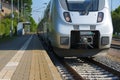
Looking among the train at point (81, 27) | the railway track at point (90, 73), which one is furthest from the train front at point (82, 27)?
the railway track at point (90, 73)

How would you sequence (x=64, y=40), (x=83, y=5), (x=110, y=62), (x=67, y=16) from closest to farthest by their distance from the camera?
(x=64, y=40) < (x=67, y=16) < (x=83, y=5) < (x=110, y=62)

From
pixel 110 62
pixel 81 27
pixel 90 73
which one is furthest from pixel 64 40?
pixel 110 62

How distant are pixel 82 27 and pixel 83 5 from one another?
1.08 metres

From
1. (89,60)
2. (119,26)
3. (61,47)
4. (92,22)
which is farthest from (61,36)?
(119,26)

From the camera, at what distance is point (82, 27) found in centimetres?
1573

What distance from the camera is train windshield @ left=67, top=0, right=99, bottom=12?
1617 cm

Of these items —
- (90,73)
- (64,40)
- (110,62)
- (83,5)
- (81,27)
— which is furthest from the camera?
(110,62)

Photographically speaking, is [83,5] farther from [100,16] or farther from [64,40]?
[64,40]

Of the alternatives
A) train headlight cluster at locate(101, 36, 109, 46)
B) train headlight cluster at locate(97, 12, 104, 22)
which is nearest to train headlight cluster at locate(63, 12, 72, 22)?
train headlight cluster at locate(97, 12, 104, 22)

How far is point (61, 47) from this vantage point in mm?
15727

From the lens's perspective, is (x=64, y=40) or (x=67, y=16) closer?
(x=64, y=40)

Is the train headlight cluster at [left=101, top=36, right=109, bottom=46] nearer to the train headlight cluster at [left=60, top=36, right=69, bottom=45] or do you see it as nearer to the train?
the train

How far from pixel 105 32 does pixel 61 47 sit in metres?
1.92

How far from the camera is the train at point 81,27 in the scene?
617 inches
